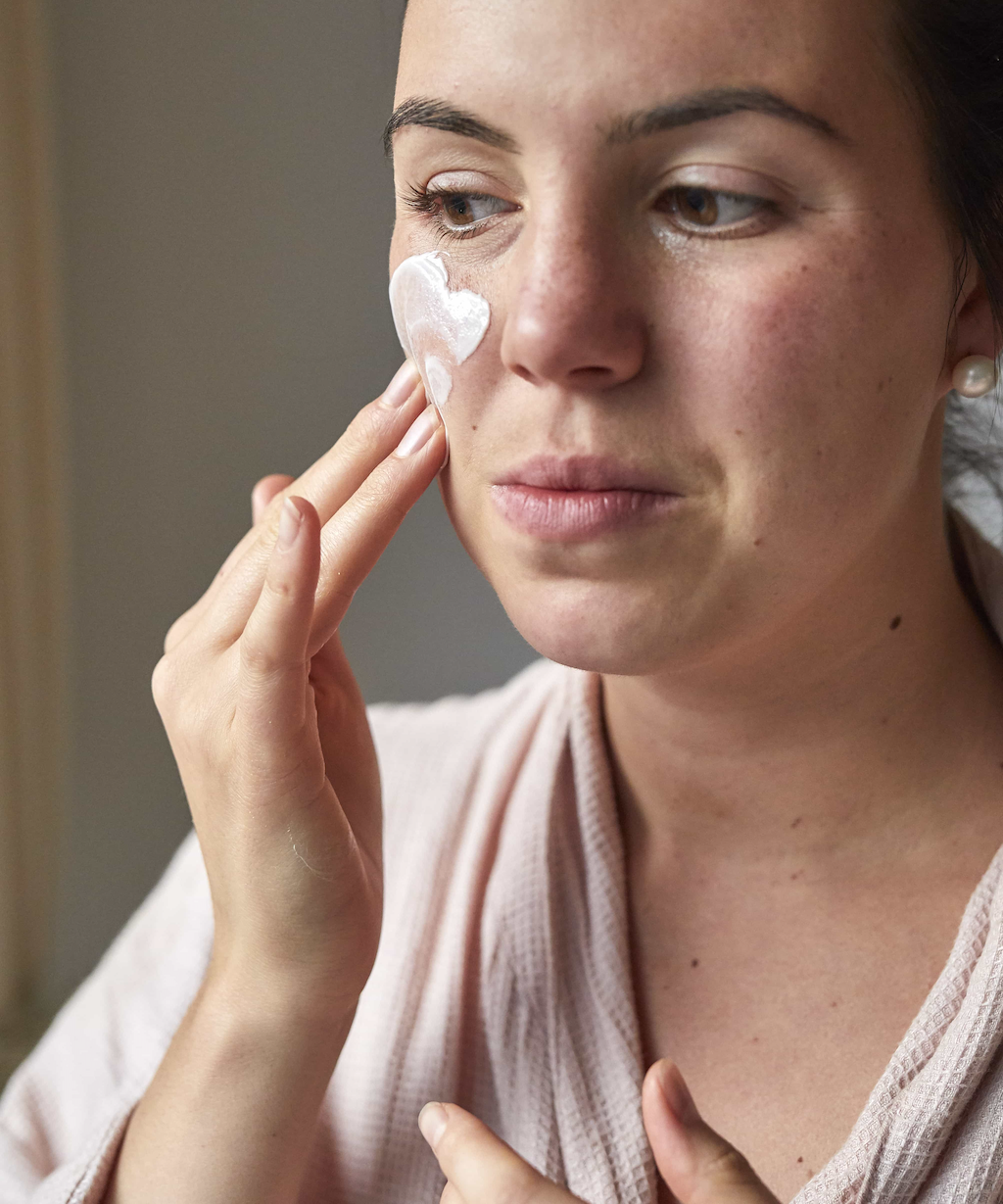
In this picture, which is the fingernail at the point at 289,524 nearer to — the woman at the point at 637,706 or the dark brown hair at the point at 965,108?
the woman at the point at 637,706

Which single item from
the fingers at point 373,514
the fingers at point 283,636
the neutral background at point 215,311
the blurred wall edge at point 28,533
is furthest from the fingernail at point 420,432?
the blurred wall edge at point 28,533

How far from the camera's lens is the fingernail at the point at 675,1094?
0.60 metres

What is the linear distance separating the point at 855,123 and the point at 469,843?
2.00ft

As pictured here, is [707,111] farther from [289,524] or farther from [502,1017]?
[502,1017]

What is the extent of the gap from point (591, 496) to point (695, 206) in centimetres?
17

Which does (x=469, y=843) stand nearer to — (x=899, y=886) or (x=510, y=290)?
(x=899, y=886)

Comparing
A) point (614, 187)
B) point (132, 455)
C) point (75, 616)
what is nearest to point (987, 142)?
point (614, 187)

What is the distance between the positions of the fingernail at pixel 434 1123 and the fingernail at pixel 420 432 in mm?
390

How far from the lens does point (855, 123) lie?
674 mm

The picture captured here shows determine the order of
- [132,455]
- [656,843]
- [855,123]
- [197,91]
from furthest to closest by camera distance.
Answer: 1. [132,455]
2. [197,91]
3. [656,843]
4. [855,123]

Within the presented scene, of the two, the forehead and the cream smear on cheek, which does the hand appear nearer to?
the cream smear on cheek

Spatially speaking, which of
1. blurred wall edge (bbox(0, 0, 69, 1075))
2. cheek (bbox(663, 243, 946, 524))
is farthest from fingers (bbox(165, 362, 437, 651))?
blurred wall edge (bbox(0, 0, 69, 1075))

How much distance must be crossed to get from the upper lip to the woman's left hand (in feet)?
1.00

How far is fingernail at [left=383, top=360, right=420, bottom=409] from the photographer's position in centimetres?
82
